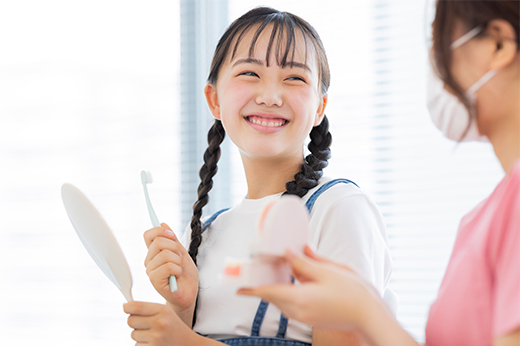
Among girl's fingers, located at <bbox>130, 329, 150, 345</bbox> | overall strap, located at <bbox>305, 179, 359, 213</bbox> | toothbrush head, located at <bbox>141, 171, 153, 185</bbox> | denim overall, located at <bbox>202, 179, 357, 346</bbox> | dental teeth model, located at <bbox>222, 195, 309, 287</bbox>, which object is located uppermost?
dental teeth model, located at <bbox>222, 195, 309, 287</bbox>

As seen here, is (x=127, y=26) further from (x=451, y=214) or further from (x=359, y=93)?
(x=451, y=214)

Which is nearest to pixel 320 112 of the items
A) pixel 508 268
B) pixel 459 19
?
pixel 459 19

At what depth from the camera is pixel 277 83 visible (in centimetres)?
100

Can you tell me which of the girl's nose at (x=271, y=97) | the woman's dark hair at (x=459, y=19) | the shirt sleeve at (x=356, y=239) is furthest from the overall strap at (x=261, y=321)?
the woman's dark hair at (x=459, y=19)

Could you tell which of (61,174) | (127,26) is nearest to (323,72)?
(127,26)

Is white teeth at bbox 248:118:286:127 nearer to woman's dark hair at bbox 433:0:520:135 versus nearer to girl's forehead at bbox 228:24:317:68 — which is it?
girl's forehead at bbox 228:24:317:68

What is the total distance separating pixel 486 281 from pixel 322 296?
20 cm

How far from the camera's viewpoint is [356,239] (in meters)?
0.87

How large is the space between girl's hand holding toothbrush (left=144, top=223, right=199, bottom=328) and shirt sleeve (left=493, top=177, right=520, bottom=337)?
0.59m

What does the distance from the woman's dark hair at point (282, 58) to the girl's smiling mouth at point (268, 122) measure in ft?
0.36

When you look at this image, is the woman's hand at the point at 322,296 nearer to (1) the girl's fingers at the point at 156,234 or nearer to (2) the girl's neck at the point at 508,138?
(2) the girl's neck at the point at 508,138

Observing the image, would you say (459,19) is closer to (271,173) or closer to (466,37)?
(466,37)

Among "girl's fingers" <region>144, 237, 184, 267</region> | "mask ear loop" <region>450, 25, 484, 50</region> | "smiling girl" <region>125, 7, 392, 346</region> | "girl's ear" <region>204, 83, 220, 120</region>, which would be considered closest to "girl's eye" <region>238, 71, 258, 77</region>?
"smiling girl" <region>125, 7, 392, 346</region>

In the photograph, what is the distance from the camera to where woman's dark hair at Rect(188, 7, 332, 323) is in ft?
3.29
